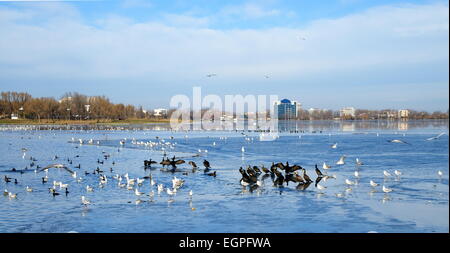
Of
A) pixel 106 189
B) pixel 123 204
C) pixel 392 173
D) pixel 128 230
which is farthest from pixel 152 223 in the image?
pixel 392 173

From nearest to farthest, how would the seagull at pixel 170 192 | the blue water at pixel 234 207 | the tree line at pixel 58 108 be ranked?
the blue water at pixel 234 207
the seagull at pixel 170 192
the tree line at pixel 58 108

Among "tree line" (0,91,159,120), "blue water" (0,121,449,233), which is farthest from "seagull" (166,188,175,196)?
"tree line" (0,91,159,120)

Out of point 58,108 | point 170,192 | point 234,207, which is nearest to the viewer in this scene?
point 234,207

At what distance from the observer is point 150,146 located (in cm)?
3872

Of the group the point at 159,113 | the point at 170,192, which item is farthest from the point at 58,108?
the point at 170,192

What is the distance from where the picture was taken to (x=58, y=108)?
130 meters

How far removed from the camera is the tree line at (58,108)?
12750 centimetres

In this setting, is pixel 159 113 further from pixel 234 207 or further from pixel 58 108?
pixel 234 207

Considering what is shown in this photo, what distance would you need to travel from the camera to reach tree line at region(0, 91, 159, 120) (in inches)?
5020

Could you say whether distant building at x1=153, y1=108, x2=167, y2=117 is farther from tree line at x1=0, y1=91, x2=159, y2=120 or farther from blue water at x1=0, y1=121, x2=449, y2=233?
blue water at x1=0, y1=121, x2=449, y2=233

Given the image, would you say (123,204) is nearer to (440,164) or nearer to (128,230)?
(128,230)

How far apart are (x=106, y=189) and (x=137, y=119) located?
14003 centimetres

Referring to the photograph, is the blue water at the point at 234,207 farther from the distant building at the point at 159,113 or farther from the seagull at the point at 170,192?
the distant building at the point at 159,113

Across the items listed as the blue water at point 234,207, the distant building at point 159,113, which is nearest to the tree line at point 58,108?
the distant building at point 159,113
